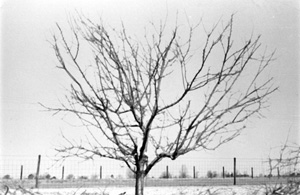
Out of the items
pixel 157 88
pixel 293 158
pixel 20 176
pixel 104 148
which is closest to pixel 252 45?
pixel 157 88

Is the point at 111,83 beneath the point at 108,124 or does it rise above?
above

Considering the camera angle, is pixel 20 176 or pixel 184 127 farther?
pixel 20 176

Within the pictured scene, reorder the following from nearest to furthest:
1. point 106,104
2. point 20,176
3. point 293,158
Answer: point 106,104 < point 293,158 < point 20,176

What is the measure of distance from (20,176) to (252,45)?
1317 centimetres

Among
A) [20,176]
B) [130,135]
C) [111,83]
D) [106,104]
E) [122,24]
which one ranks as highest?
[122,24]

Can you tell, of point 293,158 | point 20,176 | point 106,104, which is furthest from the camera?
point 20,176

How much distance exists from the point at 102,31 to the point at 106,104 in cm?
81

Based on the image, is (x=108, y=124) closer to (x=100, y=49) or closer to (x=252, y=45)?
(x=100, y=49)

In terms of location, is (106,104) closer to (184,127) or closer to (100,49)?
(100,49)

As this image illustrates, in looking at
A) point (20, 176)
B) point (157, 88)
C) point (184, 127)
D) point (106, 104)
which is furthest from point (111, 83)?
point (20, 176)

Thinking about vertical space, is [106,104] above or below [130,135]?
above

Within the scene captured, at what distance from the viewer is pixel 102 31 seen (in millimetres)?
3781

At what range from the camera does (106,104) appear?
3.62 meters

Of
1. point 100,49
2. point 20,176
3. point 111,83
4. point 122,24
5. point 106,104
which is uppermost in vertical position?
point 122,24
